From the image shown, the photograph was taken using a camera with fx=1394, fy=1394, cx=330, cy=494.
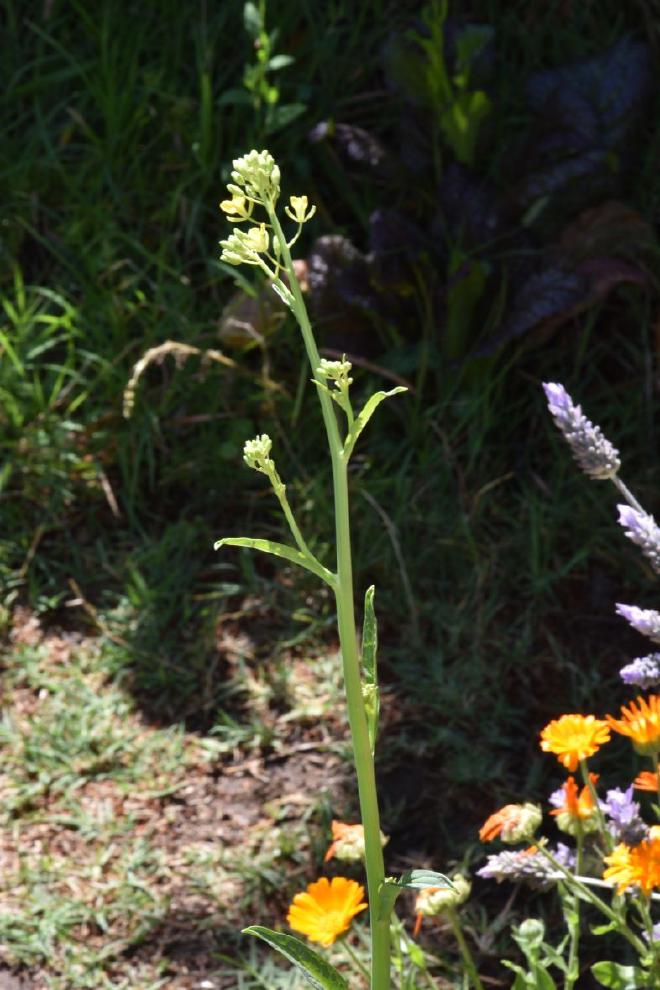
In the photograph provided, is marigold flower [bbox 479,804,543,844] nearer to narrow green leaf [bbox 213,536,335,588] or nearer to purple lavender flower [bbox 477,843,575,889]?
purple lavender flower [bbox 477,843,575,889]

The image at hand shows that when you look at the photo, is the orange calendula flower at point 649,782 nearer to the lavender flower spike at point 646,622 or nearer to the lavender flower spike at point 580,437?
the lavender flower spike at point 646,622

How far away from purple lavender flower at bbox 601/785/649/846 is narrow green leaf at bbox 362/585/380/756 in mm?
364

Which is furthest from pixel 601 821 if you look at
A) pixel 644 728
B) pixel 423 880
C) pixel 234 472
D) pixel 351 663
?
pixel 234 472

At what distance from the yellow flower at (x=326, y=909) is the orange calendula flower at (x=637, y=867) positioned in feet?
1.07

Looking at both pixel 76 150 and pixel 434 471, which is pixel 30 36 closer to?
pixel 76 150

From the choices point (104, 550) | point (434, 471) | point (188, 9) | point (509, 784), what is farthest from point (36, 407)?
point (509, 784)

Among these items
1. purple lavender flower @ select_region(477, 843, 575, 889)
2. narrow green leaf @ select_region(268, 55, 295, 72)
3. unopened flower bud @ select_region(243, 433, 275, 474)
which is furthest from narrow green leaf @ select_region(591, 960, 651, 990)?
narrow green leaf @ select_region(268, 55, 295, 72)

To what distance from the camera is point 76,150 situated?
3.60 metres

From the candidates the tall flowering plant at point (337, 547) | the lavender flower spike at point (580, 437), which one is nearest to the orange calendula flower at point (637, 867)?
the tall flowering plant at point (337, 547)

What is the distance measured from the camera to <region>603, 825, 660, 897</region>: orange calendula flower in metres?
1.52

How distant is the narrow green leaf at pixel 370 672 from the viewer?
4.83 ft

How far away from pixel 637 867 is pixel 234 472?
180cm

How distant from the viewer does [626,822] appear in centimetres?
169

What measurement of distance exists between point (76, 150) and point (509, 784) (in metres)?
2.01
